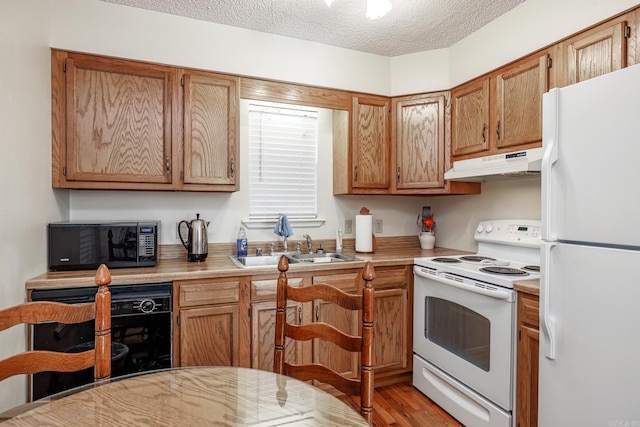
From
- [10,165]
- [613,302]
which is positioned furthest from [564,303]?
[10,165]

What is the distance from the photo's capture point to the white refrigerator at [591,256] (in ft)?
4.02

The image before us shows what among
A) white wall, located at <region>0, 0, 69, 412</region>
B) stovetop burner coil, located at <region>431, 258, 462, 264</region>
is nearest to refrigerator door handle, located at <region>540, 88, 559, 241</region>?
stovetop burner coil, located at <region>431, 258, 462, 264</region>

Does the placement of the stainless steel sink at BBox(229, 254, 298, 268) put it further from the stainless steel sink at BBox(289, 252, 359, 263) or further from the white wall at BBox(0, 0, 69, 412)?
the white wall at BBox(0, 0, 69, 412)

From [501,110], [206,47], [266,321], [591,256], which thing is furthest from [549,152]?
[206,47]

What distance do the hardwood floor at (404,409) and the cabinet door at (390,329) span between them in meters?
0.17

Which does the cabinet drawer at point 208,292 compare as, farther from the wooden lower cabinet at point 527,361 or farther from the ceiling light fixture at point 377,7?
the ceiling light fixture at point 377,7

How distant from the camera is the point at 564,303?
144 centimetres

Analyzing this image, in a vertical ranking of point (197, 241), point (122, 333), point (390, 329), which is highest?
point (197, 241)

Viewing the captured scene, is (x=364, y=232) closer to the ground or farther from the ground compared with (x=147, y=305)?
farther from the ground

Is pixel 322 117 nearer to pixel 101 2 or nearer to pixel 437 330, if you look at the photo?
pixel 101 2

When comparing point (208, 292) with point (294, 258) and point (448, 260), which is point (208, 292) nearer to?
point (294, 258)

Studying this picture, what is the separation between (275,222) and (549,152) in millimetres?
1917

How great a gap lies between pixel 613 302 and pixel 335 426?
117cm

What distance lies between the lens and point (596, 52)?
5.61 ft
